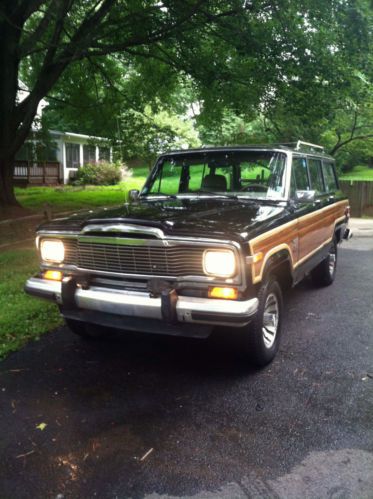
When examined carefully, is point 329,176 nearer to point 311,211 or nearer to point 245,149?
point 311,211

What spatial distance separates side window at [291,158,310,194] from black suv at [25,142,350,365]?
0.04 meters

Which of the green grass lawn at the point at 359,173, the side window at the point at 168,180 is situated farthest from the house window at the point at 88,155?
the side window at the point at 168,180

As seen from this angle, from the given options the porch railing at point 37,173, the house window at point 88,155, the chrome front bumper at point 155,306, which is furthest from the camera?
the house window at point 88,155

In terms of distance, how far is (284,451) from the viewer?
280cm

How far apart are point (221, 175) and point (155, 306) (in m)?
2.26

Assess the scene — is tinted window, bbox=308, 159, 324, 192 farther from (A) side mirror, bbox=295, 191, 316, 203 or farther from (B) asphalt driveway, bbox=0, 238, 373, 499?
(B) asphalt driveway, bbox=0, 238, 373, 499

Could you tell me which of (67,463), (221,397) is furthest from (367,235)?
(67,463)

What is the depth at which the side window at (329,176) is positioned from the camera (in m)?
6.71

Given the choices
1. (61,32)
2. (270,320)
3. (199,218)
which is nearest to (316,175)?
(270,320)

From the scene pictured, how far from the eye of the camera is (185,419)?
3158 mm

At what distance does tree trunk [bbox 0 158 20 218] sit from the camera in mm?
12023

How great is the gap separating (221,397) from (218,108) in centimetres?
1138

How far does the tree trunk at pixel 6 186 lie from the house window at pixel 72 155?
709 inches

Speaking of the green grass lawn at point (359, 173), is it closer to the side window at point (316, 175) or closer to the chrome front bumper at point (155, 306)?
the side window at point (316, 175)
